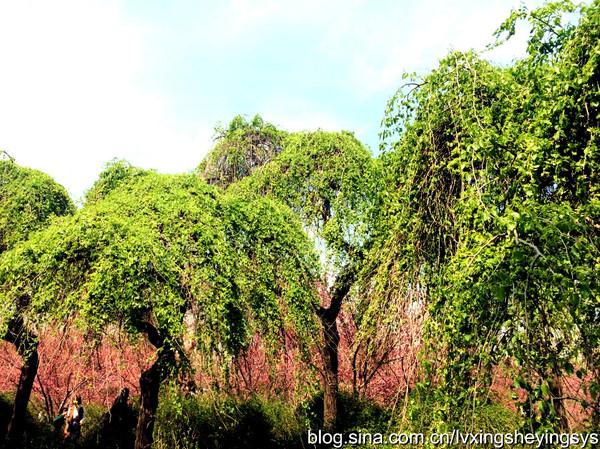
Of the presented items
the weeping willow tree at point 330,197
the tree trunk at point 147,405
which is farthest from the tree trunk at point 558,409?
the tree trunk at point 147,405

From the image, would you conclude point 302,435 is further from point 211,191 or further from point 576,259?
point 576,259

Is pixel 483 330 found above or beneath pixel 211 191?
beneath

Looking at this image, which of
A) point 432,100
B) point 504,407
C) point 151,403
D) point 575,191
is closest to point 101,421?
point 151,403

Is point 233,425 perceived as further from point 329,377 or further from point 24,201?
point 24,201

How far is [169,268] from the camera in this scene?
5.38m

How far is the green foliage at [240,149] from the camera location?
394 inches

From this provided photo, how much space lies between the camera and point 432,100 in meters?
4.21

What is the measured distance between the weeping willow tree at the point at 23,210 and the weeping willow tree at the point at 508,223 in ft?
20.0

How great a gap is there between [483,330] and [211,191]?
4.72 m

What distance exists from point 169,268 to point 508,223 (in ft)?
12.8

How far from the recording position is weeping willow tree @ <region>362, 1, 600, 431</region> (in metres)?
2.38

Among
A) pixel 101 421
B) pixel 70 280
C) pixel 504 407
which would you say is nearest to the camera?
pixel 70 280

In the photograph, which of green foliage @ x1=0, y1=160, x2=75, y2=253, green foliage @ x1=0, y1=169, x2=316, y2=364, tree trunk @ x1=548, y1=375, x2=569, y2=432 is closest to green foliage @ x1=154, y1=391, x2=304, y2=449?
green foliage @ x1=0, y1=169, x2=316, y2=364

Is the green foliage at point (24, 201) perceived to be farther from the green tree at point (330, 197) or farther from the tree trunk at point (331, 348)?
the tree trunk at point (331, 348)
